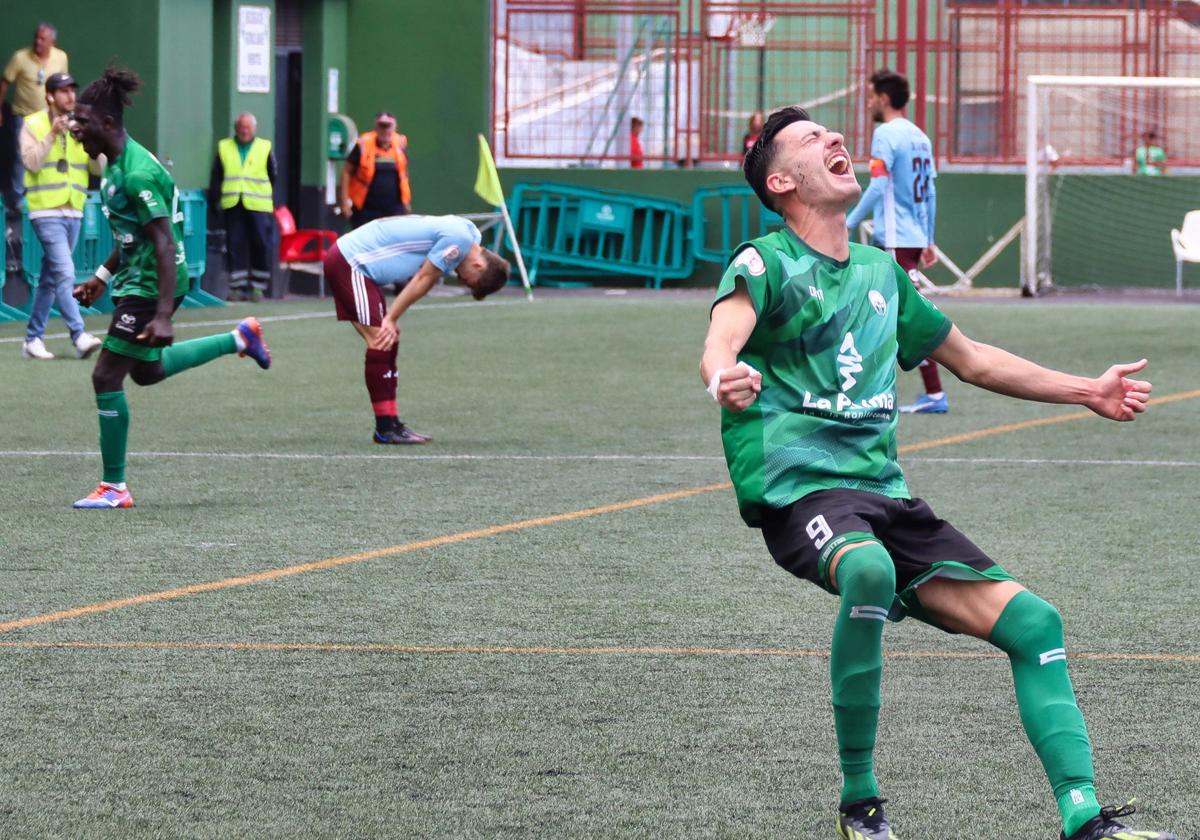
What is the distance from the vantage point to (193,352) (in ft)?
30.7

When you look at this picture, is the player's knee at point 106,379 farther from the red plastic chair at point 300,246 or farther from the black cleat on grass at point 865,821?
the red plastic chair at point 300,246

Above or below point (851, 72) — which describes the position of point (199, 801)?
below

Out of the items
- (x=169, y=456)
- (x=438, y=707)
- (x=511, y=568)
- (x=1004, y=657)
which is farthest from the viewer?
(x=169, y=456)

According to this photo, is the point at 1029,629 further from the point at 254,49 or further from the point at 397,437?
the point at 254,49

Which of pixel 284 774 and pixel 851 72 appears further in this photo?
pixel 851 72

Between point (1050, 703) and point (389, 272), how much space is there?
723cm

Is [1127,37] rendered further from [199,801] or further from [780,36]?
[199,801]

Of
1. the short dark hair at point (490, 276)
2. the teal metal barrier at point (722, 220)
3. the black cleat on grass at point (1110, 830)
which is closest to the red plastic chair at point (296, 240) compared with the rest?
the teal metal barrier at point (722, 220)

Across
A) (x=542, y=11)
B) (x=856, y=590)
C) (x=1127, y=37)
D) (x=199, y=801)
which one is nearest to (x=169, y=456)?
(x=199, y=801)

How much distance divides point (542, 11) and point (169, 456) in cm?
1805

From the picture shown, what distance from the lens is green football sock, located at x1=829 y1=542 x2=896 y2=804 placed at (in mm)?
4047

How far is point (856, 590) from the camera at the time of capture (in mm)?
4039

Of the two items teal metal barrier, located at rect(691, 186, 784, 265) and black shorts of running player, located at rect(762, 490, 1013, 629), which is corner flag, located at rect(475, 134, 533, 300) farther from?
black shorts of running player, located at rect(762, 490, 1013, 629)

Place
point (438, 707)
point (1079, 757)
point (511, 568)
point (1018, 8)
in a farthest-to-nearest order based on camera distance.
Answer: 1. point (1018, 8)
2. point (511, 568)
3. point (438, 707)
4. point (1079, 757)
